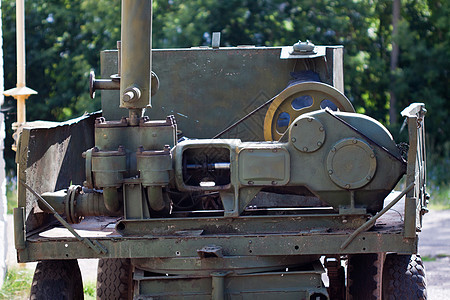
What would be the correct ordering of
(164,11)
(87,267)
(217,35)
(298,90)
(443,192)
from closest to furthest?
(298,90)
(217,35)
(87,267)
(443,192)
(164,11)

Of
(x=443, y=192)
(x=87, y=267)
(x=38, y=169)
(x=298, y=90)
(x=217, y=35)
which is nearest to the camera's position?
(x=38, y=169)

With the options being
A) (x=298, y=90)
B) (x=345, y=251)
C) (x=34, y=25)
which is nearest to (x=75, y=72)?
(x=34, y=25)

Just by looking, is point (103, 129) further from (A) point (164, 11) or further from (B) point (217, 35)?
(A) point (164, 11)

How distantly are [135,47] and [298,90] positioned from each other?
149cm

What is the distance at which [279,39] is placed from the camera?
1923cm

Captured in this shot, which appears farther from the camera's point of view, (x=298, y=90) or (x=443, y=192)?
(x=443, y=192)

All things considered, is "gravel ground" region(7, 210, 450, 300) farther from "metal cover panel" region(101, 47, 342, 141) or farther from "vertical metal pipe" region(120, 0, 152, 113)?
"vertical metal pipe" region(120, 0, 152, 113)

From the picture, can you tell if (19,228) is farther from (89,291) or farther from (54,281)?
(89,291)

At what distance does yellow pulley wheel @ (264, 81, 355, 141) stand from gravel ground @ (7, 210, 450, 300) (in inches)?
105

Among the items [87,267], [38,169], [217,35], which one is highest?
[217,35]

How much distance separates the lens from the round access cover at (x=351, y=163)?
6.00m

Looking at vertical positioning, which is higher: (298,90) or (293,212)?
(298,90)

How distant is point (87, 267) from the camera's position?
35.3 ft

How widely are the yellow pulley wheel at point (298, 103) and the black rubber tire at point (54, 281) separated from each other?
6.17 feet
